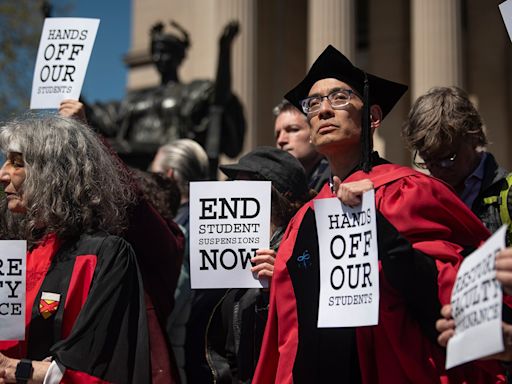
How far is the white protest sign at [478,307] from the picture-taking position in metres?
3.00

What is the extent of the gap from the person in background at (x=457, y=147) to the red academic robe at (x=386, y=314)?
0.79 meters

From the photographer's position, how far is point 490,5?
28250 mm

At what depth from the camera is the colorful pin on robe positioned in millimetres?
4332

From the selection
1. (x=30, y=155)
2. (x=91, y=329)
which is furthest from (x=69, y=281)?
(x=30, y=155)

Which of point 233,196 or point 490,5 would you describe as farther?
point 490,5

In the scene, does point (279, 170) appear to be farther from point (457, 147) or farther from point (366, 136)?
point (366, 136)

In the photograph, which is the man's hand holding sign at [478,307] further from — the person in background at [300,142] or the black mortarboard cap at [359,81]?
the person in background at [300,142]

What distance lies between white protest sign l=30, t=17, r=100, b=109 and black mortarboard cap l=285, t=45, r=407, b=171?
1.70 metres

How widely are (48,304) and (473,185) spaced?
7.54 ft

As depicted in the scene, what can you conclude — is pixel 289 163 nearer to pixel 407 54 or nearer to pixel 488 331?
pixel 488 331

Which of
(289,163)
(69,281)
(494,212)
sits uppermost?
(289,163)

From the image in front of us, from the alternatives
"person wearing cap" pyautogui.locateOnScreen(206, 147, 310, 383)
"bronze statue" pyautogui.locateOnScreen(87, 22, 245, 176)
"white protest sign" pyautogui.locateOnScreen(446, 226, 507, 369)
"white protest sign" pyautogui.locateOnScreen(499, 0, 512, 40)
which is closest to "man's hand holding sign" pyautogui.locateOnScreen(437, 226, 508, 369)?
"white protest sign" pyautogui.locateOnScreen(446, 226, 507, 369)

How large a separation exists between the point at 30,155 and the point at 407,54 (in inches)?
1074

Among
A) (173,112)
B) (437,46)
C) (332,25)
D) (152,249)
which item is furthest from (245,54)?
(152,249)
